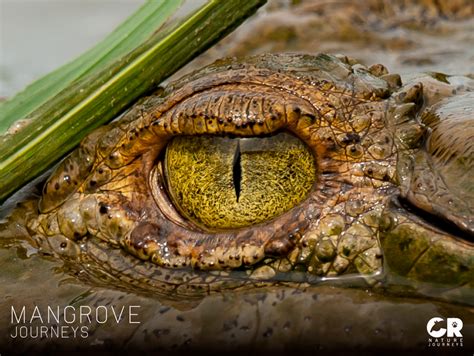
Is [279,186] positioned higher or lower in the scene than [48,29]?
higher

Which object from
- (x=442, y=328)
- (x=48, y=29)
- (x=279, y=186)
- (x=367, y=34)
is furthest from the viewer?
(x=48, y=29)

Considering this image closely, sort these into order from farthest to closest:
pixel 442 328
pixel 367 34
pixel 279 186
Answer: pixel 367 34 → pixel 279 186 → pixel 442 328

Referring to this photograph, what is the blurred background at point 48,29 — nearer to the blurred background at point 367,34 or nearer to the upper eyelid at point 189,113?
the blurred background at point 367,34

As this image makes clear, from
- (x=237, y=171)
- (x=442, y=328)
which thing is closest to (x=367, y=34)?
(x=237, y=171)

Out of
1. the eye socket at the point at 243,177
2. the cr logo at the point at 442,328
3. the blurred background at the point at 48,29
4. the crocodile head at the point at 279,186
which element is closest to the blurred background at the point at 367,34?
the blurred background at the point at 48,29

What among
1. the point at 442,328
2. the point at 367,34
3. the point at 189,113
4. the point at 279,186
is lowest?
the point at 367,34

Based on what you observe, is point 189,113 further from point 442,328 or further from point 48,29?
point 48,29
